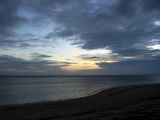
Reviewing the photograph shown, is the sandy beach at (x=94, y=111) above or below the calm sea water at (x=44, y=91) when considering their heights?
above

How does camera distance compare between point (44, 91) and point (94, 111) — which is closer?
point (94, 111)

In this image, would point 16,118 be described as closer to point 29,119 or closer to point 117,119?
point 29,119

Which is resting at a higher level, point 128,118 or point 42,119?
point 128,118

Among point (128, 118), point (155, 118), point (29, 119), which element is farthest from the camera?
point (29, 119)

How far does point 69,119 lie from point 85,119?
55.7 inches

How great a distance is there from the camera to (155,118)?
8.95 meters

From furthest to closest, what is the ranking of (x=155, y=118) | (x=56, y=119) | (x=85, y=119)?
(x=56, y=119) → (x=85, y=119) → (x=155, y=118)

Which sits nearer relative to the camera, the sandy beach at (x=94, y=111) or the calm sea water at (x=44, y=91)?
the sandy beach at (x=94, y=111)

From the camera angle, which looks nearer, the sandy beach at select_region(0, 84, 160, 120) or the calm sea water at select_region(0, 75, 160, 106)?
the sandy beach at select_region(0, 84, 160, 120)

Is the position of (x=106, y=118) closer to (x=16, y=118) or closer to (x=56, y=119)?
(x=56, y=119)

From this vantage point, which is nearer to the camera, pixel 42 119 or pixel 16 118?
pixel 42 119

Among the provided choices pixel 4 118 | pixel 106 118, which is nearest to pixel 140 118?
pixel 106 118

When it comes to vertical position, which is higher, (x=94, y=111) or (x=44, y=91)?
(x=94, y=111)

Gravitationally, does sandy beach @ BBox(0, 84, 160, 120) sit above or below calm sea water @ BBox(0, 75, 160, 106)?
above
